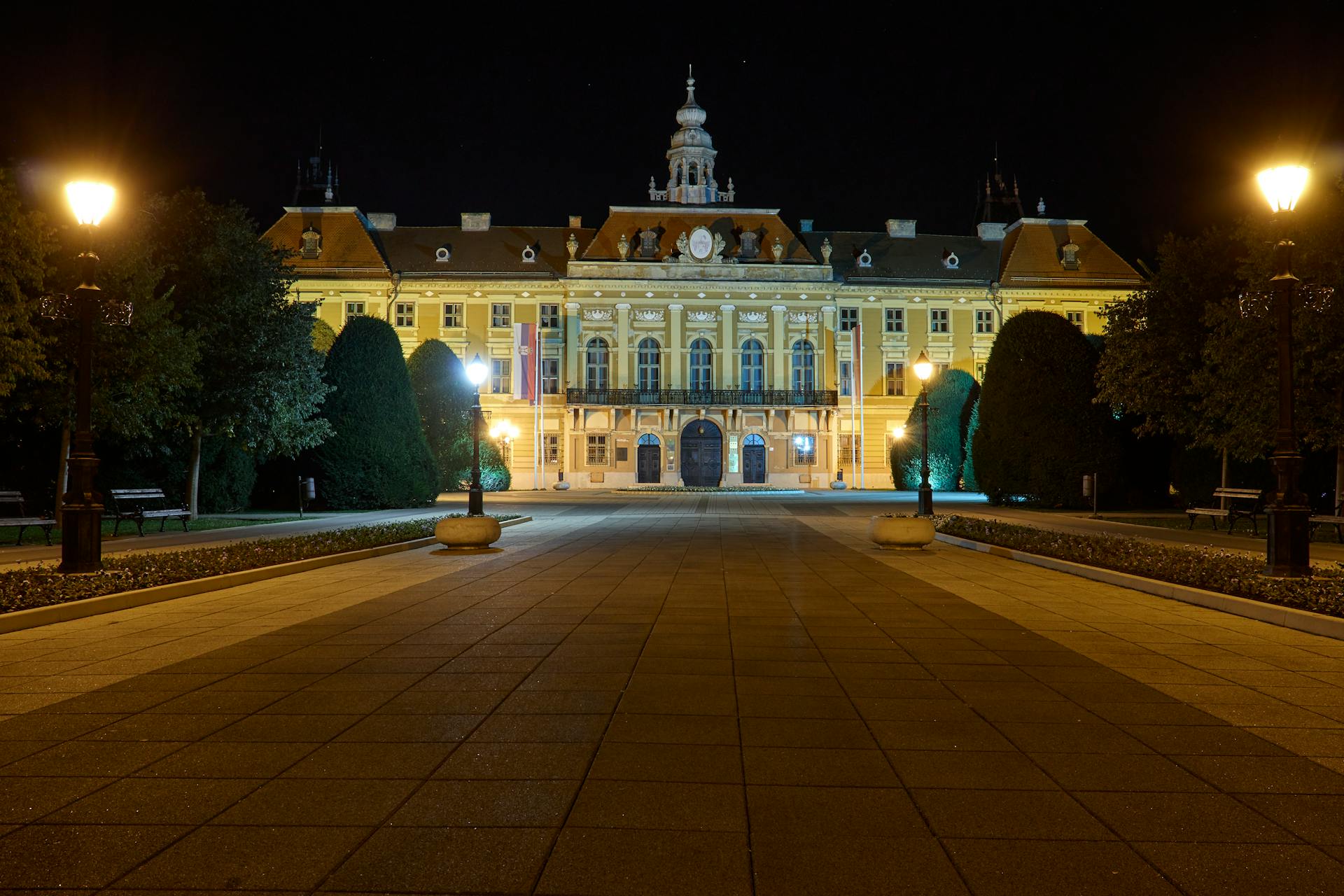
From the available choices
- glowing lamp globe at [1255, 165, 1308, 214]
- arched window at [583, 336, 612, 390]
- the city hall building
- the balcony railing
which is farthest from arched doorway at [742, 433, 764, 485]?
glowing lamp globe at [1255, 165, 1308, 214]

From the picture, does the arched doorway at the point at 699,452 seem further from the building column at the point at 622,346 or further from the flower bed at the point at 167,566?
the flower bed at the point at 167,566

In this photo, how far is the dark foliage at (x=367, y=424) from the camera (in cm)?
2903

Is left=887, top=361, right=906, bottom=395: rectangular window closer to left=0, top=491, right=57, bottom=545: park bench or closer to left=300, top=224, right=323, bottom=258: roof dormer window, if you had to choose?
left=300, top=224, right=323, bottom=258: roof dormer window

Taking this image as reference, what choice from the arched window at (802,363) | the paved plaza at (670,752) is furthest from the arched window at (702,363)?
the paved plaza at (670,752)

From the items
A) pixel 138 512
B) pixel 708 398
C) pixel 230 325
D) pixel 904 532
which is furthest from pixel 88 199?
pixel 708 398

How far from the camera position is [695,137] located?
60.7 metres

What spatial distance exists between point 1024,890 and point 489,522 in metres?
14.2

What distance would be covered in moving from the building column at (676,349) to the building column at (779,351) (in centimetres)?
562

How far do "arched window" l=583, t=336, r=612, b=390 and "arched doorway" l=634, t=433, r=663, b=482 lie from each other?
446 cm

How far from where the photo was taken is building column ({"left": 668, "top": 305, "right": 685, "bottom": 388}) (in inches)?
2281

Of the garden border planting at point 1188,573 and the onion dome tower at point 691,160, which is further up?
the onion dome tower at point 691,160

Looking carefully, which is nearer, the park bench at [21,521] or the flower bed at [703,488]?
the park bench at [21,521]

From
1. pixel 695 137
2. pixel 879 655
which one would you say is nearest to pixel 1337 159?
pixel 879 655

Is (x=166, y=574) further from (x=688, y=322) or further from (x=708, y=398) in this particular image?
(x=688, y=322)
